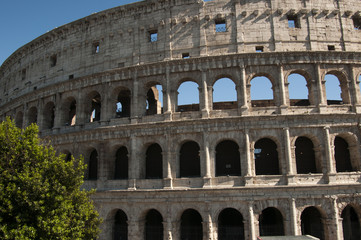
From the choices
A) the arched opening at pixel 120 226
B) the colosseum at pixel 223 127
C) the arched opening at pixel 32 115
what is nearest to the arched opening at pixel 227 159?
the colosseum at pixel 223 127

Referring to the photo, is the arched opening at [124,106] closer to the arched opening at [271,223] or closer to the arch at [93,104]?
the arch at [93,104]

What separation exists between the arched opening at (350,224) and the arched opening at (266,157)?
5233 mm

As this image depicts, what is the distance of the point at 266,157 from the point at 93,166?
43.9 ft

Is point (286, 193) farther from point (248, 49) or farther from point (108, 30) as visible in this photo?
point (108, 30)

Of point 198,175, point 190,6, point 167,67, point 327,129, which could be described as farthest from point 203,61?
point 327,129

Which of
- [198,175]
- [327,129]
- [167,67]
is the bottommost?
[198,175]

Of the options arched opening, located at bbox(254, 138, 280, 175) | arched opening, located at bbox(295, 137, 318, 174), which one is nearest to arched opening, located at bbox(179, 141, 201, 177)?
arched opening, located at bbox(254, 138, 280, 175)

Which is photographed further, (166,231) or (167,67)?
(167,67)

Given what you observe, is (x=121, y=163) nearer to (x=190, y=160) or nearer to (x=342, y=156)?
(x=190, y=160)

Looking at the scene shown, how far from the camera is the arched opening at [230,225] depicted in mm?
18984

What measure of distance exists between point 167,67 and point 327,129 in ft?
37.5

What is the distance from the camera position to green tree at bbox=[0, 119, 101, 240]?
11328 millimetres

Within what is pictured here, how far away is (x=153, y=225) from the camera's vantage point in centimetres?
2112

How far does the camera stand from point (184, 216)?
2069 cm
